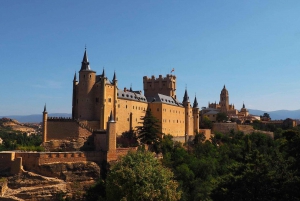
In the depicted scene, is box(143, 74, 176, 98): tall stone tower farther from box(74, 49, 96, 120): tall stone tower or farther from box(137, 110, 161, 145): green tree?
box(74, 49, 96, 120): tall stone tower

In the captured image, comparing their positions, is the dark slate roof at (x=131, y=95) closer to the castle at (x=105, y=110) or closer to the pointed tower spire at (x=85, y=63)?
the castle at (x=105, y=110)

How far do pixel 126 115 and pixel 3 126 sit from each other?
338 feet

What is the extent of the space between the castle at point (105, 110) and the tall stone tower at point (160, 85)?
259cm

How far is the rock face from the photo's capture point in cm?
3622

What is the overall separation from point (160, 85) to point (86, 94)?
24.3 meters

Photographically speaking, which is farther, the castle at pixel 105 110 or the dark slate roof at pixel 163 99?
the dark slate roof at pixel 163 99

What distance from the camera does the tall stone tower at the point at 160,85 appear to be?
69.0 metres

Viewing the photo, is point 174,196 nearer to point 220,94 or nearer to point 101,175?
point 101,175

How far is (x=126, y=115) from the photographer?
53.1m

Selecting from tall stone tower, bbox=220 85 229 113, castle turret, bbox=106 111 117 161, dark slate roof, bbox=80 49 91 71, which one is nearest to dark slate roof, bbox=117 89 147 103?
dark slate roof, bbox=80 49 91 71

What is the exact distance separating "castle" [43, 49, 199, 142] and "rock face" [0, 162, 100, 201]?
6.25 meters

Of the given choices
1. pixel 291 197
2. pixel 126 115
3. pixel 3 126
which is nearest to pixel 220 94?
pixel 126 115

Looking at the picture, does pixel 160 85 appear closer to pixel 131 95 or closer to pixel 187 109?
pixel 187 109

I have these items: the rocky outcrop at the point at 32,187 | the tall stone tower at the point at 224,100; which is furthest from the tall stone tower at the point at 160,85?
the tall stone tower at the point at 224,100
